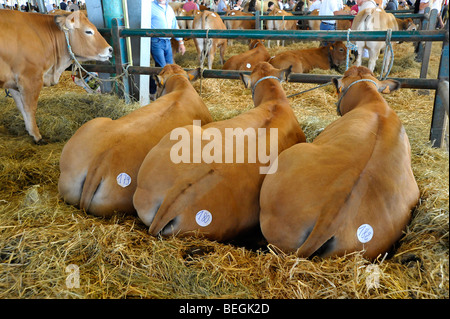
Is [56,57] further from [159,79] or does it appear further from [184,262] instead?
[184,262]

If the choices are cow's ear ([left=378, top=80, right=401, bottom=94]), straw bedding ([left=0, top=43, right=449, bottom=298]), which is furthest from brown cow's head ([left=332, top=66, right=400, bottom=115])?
straw bedding ([left=0, top=43, right=449, bottom=298])

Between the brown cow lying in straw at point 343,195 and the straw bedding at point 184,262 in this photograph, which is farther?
the brown cow lying in straw at point 343,195

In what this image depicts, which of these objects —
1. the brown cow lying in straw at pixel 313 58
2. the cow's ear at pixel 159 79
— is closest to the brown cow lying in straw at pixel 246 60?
the brown cow lying in straw at pixel 313 58

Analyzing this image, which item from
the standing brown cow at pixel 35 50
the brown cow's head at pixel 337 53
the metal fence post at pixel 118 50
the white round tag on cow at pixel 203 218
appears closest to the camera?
the white round tag on cow at pixel 203 218

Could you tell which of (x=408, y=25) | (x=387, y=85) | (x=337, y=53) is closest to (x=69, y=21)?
(x=387, y=85)

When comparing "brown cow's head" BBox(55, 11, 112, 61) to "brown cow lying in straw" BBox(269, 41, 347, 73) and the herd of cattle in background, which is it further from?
"brown cow lying in straw" BBox(269, 41, 347, 73)

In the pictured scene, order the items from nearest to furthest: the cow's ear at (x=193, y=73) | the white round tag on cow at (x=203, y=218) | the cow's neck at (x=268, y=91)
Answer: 1. the white round tag on cow at (x=203, y=218)
2. the cow's neck at (x=268, y=91)
3. the cow's ear at (x=193, y=73)

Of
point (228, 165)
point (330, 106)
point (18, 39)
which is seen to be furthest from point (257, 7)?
point (228, 165)

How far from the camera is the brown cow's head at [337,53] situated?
9.31 metres

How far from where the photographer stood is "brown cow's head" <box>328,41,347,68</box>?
931 cm

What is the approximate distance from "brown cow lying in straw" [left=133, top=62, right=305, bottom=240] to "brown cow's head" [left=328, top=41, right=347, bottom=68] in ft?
23.7

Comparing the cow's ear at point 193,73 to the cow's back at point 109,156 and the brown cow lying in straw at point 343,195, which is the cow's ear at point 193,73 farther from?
the brown cow lying in straw at point 343,195

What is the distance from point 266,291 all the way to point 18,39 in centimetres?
453

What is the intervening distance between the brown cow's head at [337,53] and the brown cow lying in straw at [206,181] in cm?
722
